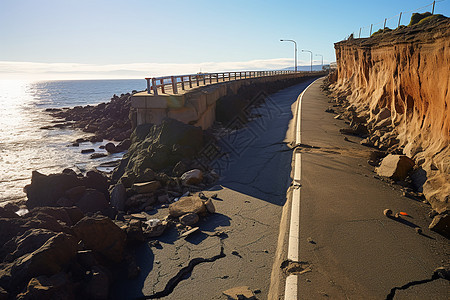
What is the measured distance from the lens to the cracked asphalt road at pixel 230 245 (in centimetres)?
442

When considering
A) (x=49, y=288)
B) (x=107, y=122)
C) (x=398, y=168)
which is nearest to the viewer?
(x=49, y=288)

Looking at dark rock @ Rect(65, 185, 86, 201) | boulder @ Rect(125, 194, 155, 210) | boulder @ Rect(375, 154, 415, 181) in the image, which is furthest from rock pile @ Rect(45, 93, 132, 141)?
boulder @ Rect(375, 154, 415, 181)

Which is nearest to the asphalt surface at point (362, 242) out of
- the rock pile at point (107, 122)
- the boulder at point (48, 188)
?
the boulder at point (48, 188)

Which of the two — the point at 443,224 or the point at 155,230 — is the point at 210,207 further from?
the point at 443,224

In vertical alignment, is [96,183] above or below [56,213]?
below

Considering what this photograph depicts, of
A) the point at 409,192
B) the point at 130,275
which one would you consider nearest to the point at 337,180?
the point at 409,192

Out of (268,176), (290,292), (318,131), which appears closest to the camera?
(290,292)

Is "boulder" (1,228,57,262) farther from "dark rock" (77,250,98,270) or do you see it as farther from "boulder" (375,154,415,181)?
"boulder" (375,154,415,181)

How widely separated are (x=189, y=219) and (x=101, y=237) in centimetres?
176

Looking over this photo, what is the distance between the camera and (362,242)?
15.8 feet

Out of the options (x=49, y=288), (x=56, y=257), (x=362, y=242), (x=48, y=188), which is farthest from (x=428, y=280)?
(x=48, y=188)

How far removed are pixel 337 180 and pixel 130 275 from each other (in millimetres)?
5003

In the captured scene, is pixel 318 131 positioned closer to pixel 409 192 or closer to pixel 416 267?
pixel 409 192

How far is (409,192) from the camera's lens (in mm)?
6609
